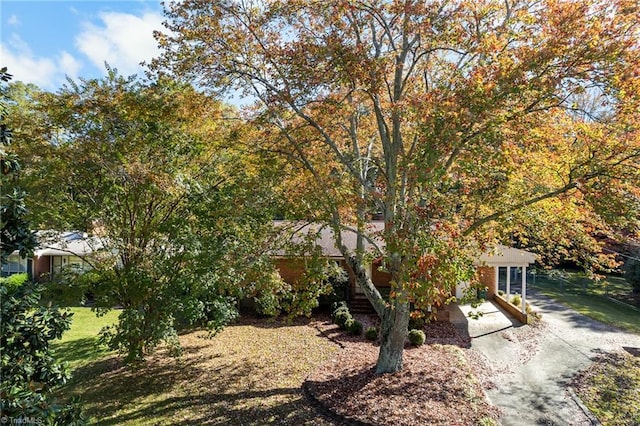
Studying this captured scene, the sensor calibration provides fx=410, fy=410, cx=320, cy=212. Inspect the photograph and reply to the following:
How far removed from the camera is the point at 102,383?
1098cm

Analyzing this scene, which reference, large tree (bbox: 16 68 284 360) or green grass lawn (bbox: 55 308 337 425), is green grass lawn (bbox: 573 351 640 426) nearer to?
Result: green grass lawn (bbox: 55 308 337 425)

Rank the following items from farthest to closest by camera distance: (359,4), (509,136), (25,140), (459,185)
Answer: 1. (459,185)
2. (25,140)
3. (359,4)
4. (509,136)

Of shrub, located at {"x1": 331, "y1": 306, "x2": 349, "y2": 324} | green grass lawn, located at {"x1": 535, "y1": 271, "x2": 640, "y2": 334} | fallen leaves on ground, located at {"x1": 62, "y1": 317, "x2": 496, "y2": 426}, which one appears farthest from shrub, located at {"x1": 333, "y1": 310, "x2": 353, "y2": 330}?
green grass lawn, located at {"x1": 535, "y1": 271, "x2": 640, "y2": 334}

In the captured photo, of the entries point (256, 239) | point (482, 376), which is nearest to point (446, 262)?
point (256, 239)

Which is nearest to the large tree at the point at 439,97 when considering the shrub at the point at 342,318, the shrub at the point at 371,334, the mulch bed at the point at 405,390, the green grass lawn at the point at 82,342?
the mulch bed at the point at 405,390

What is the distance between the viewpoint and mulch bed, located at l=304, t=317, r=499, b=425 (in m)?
8.67

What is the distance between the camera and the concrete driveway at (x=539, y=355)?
9.34m

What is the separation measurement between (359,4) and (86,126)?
6968mm

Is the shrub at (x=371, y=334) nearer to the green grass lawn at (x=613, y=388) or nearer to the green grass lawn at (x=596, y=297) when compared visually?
the green grass lawn at (x=613, y=388)

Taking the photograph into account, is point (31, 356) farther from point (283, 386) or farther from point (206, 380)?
point (206, 380)

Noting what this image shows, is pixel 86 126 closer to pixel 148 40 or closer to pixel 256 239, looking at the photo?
pixel 148 40

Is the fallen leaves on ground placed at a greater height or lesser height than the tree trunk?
lesser

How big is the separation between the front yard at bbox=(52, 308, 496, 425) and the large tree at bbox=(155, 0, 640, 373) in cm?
127

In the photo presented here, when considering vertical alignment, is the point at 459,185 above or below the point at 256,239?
Result: above
